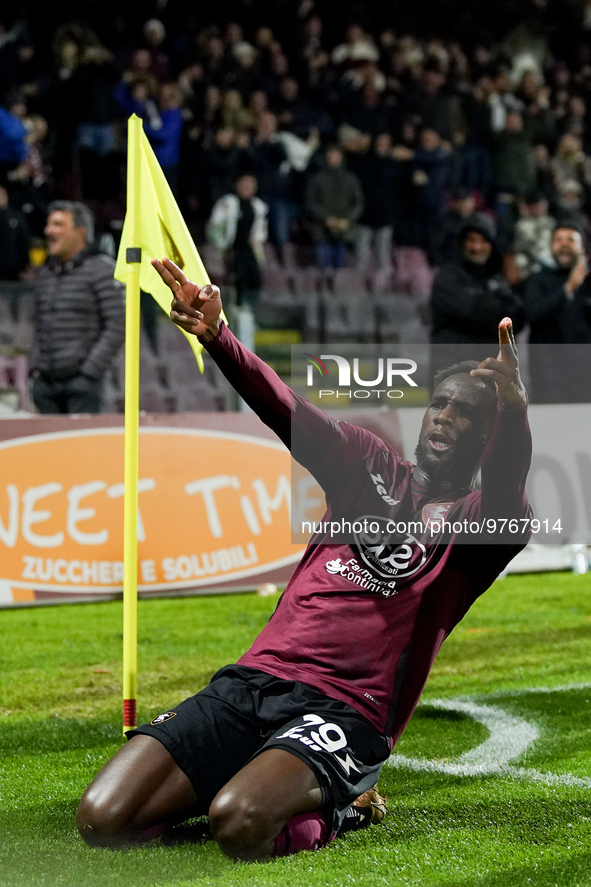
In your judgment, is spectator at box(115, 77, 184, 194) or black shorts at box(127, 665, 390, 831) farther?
spectator at box(115, 77, 184, 194)

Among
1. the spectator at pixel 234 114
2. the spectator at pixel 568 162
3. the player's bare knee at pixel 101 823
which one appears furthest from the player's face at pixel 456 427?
the spectator at pixel 568 162

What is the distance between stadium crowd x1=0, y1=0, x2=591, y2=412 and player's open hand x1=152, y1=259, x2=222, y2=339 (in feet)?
21.4

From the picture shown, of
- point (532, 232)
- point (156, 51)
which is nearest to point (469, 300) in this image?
point (532, 232)

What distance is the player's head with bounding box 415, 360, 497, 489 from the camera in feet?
12.1

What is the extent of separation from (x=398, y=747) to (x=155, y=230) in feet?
7.79

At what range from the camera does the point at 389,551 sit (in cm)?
374

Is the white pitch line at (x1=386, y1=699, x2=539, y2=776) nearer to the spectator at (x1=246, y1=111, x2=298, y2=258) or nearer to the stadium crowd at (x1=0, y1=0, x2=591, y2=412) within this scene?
the stadium crowd at (x1=0, y1=0, x2=591, y2=412)

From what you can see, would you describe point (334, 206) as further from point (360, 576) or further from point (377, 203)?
point (360, 576)

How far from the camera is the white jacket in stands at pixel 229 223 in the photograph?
11609 mm

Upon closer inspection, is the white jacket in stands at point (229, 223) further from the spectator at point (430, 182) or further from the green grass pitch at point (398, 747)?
the green grass pitch at point (398, 747)

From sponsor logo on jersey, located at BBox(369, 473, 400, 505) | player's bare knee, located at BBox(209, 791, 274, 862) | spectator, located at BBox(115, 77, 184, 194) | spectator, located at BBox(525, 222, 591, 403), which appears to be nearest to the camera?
player's bare knee, located at BBox(209, 791, 274, 862)

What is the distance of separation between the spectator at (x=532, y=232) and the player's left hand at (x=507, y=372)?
10.3 meters

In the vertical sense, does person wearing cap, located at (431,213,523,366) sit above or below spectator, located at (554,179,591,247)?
below

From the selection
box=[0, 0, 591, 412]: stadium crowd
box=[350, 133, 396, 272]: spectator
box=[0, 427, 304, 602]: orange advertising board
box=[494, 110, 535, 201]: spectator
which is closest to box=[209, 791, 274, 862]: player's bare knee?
box=[0, 427, 304, 602]: orange advertising board
